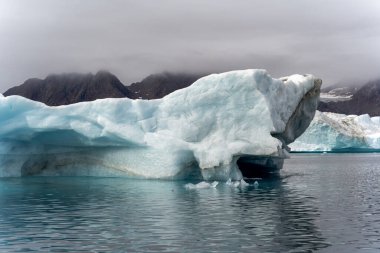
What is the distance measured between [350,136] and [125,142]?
7103 centimetres

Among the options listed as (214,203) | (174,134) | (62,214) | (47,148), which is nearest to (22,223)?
(62,214)

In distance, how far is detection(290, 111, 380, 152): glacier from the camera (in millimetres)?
91438

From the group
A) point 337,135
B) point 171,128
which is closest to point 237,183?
point 171,128

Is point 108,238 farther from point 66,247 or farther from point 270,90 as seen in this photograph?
point 270,90

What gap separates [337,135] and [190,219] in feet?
266

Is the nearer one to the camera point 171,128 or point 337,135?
point 171,128

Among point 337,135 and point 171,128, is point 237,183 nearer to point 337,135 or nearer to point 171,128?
point 171,128

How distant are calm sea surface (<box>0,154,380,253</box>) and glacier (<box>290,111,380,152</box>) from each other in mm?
66706

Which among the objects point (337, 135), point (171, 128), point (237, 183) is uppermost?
point (171, 128)

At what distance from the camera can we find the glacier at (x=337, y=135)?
3600 inches

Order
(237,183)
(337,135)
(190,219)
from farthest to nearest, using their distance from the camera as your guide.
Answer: (337,135), (237,183), (190,219)

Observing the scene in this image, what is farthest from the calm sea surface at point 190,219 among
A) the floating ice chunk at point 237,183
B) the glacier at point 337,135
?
the glacier at point 337,135

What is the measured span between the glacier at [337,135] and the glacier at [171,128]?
5897 cm

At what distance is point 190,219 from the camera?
15828mm
